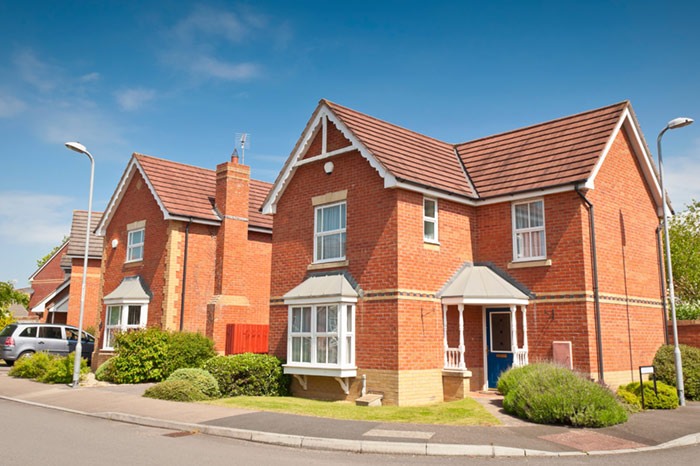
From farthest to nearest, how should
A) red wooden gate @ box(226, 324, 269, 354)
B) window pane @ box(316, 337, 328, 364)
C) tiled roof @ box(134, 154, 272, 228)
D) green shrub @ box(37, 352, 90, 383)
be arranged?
tiled roof @ box(134, 154, 272, 228), red wooden gate @ box(226, 324, 269, 354), green shrub @ box(37, 352, 90, 383), window pane @ box(316, 337, 328, 364)

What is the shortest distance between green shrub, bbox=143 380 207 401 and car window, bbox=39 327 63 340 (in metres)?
12.0

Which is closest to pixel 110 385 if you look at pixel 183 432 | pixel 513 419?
pixel 183 432

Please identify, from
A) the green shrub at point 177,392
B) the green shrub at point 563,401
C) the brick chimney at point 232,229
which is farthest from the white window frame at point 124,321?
the green shrub at point 563,401

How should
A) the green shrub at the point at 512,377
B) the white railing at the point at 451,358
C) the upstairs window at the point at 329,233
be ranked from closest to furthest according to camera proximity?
the green shrub at the point at 512,377 < the white railing at the point at 451,358 < the upstairs window at the point at 329,233

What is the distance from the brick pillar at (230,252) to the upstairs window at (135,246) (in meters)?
3.56

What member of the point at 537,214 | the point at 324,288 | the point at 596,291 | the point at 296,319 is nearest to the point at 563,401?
the point at 596,291

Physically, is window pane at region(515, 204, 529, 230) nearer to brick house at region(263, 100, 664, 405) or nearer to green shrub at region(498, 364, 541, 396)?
brick house at region(263, 100, 664, 405)

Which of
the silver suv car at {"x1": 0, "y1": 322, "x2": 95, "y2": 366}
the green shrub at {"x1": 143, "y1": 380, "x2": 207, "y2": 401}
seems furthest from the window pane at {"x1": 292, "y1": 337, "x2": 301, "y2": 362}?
the silver suv car at {"x1": 0, "y1": 322, "x2": 95, "y2": 366}

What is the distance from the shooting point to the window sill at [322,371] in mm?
16609

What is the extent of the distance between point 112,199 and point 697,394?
23854 millimetres

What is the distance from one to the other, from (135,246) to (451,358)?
1533 cm

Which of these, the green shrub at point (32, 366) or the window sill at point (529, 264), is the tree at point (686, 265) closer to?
the window sill at point (529, 264)

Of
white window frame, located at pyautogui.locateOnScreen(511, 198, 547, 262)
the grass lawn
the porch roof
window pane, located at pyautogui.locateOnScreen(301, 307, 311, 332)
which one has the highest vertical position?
white window frame, located at pyautogui.locateOnScreen(511, 198, 547, 262)

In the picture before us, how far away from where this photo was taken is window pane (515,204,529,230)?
18125mm
